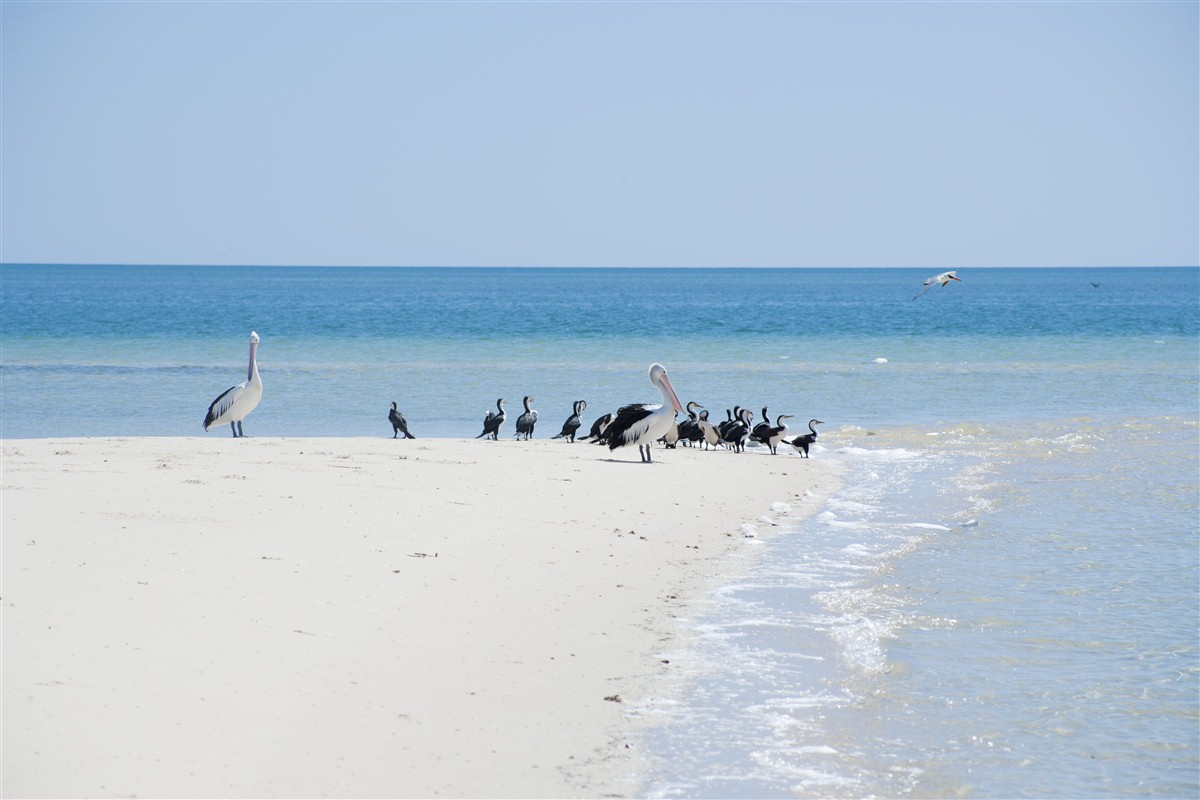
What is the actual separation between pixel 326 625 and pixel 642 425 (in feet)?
25.2

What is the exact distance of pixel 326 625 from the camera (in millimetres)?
6031

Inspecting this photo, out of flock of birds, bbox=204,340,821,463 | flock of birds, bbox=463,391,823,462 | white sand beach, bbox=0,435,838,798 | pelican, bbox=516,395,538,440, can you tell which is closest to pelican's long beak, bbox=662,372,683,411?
flock of birds, bbox=204,340,821,463

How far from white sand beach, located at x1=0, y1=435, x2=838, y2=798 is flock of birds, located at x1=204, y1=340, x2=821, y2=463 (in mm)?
2805

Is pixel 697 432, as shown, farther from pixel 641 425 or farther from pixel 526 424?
pixel 641 425

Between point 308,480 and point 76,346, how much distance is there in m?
29.2

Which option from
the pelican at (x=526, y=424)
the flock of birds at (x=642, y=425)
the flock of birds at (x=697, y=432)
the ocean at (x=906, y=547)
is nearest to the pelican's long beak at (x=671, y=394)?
the flock of birds at (x=642, y=425)

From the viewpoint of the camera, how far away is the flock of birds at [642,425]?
532 inches

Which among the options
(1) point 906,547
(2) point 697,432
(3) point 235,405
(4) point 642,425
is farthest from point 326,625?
(2) point 697,432

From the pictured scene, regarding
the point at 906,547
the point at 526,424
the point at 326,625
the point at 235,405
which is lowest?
the point at 906,547

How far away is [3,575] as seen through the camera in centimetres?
602

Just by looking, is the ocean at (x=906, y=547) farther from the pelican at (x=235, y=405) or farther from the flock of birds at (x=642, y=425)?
the pelican at (x=235, y=405)

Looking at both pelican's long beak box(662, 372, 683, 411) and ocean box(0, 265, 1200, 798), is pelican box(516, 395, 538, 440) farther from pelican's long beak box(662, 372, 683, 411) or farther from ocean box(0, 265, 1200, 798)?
pelican's long beak box(662, 372, 683, 411)

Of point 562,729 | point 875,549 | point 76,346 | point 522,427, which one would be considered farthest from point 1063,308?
point 562,729

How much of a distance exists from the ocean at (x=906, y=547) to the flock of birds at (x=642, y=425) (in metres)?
0.89
